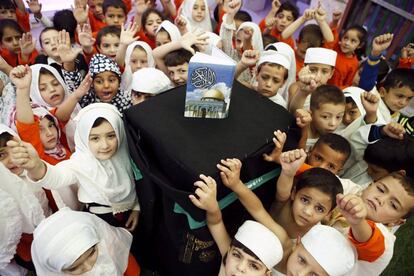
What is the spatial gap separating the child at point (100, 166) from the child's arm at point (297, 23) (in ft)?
6.89

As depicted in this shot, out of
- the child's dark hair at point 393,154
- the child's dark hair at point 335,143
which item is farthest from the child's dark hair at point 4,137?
the child's dark hair at point 393,154

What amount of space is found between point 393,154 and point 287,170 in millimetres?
905

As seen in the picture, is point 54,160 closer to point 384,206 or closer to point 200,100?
point 200,100

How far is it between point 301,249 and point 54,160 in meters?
1.50

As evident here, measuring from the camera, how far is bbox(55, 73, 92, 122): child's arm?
6.41 feet

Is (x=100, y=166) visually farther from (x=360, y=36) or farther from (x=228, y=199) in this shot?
(x=360, y=36)

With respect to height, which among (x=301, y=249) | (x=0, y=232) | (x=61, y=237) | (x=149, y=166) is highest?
(x=149, y=166)

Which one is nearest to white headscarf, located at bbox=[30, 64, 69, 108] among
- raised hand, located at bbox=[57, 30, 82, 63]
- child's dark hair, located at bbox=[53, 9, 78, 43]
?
raised hand, located at bbox=[57, 30, 82, 63]

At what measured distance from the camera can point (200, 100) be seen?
3.85 feet

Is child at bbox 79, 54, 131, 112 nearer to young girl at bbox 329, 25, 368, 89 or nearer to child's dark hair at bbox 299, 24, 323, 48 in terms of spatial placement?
child's dark hair at bbox 299, 24, 323, 48

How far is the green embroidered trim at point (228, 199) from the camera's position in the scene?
1.19 metres

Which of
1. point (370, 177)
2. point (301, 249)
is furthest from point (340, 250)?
point (370, 177)

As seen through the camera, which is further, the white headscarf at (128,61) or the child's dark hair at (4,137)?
the white headscarf at (128,61)

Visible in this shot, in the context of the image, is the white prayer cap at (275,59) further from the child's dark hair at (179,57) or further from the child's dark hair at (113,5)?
the child's dark hair at (113,5)
